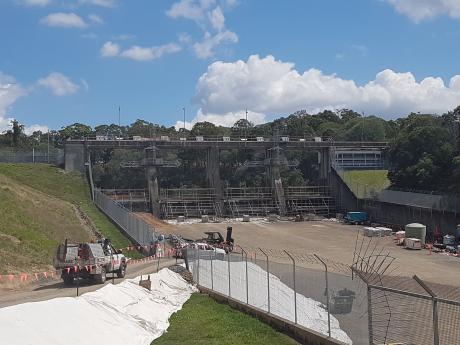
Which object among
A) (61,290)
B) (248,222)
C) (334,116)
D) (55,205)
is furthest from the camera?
(334,116)

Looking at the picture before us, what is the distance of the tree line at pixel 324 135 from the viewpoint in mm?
78812

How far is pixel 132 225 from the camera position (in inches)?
1977

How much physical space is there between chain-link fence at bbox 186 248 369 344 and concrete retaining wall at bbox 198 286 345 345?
0.79 ft

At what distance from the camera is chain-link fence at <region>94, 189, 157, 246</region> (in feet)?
152

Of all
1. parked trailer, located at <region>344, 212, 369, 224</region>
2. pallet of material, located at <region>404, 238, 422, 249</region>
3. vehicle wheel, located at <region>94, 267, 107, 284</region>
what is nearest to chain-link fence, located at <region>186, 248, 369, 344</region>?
vehicle wheel, located at <region>94, 267, 107, 284</region>

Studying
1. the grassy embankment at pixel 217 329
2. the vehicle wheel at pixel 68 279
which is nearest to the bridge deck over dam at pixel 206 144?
the vehicle wheel at pixel 68 279

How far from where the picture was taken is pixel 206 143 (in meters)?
104

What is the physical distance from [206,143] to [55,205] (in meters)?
46.3

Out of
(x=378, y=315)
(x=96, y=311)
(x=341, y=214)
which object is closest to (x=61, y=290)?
(x=96, y=311)

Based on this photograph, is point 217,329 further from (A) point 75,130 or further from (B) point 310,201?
(A) point 75,130

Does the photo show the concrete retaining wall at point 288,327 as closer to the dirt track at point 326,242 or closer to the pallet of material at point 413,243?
the dirt track at point 326,242

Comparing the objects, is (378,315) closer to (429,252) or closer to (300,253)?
(300,253)

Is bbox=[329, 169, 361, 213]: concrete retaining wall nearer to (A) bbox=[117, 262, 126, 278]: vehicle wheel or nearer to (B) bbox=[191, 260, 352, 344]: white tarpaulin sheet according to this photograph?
(A) bbox=[117, 262, 126, 278]: vehicle wheel

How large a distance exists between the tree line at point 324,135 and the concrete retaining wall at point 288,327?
56.4 m
